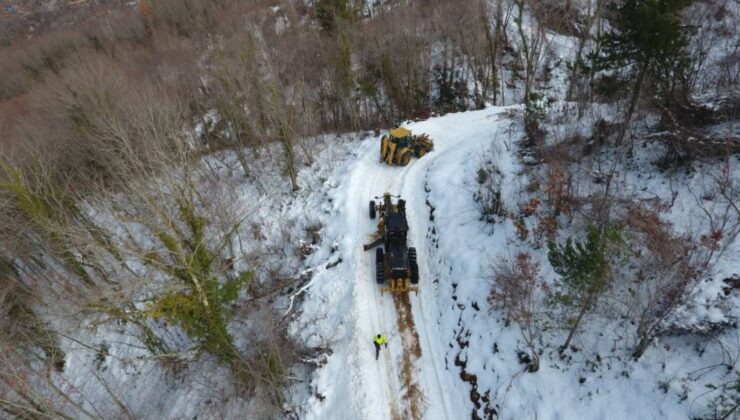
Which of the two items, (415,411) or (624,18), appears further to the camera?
(624,18)

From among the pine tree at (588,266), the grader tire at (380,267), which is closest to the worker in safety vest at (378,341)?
the grader tire at (380,267)

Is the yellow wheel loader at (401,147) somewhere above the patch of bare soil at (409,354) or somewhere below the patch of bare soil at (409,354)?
above

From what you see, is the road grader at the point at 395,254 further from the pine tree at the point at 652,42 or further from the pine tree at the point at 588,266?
the pine tree at the point at 652,42

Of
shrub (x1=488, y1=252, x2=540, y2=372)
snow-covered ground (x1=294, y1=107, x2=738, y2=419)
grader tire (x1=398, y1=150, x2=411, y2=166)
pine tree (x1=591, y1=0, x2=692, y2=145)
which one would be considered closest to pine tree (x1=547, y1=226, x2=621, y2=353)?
shrub (x1=488, y1=252, x2=540, y2=372)

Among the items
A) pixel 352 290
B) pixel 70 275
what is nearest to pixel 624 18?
pixel 352 290

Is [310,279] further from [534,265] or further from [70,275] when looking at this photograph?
[70,275]

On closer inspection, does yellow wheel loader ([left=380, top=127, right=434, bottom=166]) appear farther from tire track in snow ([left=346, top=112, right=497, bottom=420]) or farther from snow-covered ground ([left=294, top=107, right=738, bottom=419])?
tire track in snow ([left=346, top=112, right=497, bottom=420])

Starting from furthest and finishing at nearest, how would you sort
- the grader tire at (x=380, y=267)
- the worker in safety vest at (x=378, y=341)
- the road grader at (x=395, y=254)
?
the grader tire at (x=380, y=267) → the road grader at (x=395, y=254) → the worker in safety vest at (x=378, y=341)

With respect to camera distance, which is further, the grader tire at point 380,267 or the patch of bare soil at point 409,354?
the grader tire at point 380,267
